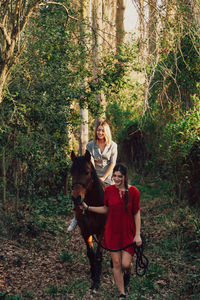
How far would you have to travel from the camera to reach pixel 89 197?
5.37 meters

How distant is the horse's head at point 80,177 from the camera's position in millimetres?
4660

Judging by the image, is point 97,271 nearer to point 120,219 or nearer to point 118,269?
point 118,269

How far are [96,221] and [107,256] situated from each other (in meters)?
1.55

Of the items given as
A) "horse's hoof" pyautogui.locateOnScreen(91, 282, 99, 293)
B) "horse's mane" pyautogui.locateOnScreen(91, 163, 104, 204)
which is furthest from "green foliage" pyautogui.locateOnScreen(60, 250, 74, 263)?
"horse's mane" pyautogui.locateOnScreen(91, 163, 104, 204)

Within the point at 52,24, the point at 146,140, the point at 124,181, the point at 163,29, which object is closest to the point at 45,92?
the point at 52,24

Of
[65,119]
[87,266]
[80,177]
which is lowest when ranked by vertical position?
[87,266]

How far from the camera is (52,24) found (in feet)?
26.9

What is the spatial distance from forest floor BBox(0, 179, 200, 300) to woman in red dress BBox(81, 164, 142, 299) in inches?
27.0

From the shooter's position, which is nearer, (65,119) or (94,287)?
(94,287)

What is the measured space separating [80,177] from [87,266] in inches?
94.3

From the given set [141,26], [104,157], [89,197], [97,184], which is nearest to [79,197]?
[89,197]

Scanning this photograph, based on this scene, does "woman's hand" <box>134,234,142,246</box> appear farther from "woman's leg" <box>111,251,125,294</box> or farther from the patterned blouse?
the patterned blouse

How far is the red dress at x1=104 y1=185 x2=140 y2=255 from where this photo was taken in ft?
14.7

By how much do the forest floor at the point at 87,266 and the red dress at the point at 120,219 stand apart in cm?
91
